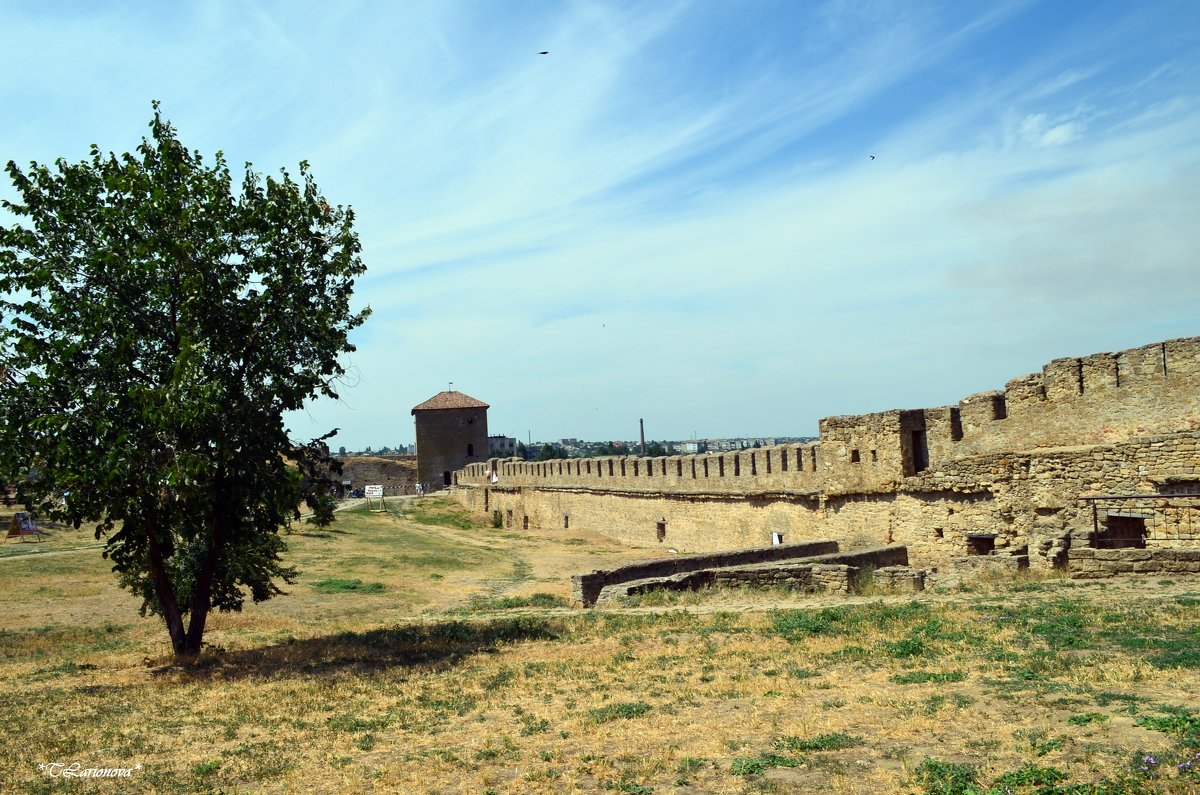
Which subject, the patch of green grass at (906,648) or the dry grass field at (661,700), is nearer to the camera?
the dry grass field at (661,700)

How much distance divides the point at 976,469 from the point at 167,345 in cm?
1300

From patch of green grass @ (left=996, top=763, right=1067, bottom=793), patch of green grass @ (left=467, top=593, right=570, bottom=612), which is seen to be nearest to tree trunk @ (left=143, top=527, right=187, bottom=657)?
patch of green grass @ (left=467, top=593, right=570, bottom=612)

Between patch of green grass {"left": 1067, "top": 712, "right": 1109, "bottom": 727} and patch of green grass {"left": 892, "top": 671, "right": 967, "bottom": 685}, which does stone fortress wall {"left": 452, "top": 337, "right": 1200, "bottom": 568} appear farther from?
patch of green grass {"left": 1067, "top": 712, "right": 1109, "bottom": 727}

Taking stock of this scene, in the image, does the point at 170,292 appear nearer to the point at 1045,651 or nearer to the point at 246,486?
the point at 246,486

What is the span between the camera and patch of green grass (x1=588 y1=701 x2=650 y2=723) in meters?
6.86

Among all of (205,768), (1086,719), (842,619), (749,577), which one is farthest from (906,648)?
(205,768)

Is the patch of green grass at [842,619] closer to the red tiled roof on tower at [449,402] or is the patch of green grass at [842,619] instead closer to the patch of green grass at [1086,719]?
the patch of green grass at [1086,719]

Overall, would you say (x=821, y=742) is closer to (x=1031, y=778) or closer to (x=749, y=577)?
(x=1031, y=778)

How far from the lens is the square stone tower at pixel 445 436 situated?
191 feet

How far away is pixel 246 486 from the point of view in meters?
10.3

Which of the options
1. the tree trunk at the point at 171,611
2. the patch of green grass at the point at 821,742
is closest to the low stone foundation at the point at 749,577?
the tree trunk at the point at 171,611

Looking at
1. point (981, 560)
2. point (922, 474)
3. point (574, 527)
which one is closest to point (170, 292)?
point (981, 560)

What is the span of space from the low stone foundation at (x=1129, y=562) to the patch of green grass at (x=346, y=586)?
13416 mm

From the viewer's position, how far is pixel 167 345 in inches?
415
